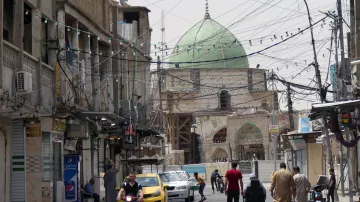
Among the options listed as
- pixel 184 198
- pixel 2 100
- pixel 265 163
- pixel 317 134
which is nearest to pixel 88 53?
pixel 184 198

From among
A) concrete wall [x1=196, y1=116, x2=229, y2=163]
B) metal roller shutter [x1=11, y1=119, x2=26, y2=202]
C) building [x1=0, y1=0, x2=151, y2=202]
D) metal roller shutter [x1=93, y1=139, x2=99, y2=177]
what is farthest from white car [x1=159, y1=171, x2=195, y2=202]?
concrete wall [x1=196, y1=116, x2=229, y2=163]

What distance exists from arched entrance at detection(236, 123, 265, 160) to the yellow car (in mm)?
53697

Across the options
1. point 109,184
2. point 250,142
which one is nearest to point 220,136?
point 250,142

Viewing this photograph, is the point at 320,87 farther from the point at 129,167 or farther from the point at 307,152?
the point at 129,167

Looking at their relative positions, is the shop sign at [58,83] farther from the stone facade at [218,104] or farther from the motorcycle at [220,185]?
the stone facade at [218,104]

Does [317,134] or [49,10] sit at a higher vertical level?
[49,10]

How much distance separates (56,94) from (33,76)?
8.03ft

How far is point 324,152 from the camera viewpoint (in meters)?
39.8

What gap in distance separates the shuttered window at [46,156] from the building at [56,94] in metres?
0.03

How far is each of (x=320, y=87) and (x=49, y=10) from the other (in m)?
10.4

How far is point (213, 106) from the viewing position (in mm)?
91125

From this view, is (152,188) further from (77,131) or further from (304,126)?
(304,126)

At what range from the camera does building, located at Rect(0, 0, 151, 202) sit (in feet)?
73.9

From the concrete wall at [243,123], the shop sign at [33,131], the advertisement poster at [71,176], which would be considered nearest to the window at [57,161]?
the advertisement poster at [71,176]
